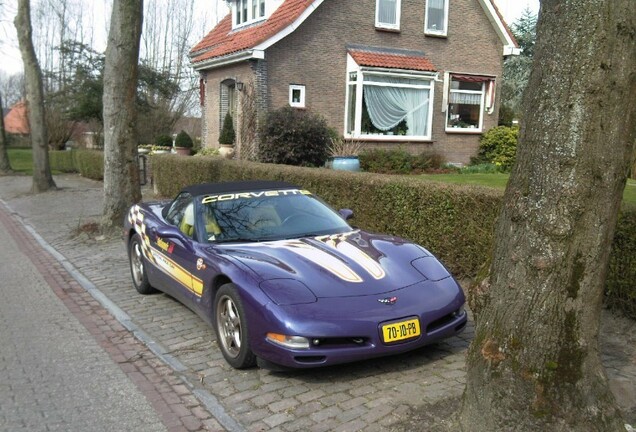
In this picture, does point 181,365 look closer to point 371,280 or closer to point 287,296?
point 287,296

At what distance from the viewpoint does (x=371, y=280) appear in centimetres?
448

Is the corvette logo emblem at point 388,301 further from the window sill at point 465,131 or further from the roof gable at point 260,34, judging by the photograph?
the window sill at point 465,131

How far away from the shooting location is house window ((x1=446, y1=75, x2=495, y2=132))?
21.1 meters

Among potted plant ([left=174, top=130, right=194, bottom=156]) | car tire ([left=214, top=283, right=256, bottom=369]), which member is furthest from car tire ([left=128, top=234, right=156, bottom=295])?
potted plant ([left=174, top=130, right=194, bottom=156])

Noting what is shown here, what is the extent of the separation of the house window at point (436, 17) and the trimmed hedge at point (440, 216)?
1295cm

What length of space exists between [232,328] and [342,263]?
1007 millimetres

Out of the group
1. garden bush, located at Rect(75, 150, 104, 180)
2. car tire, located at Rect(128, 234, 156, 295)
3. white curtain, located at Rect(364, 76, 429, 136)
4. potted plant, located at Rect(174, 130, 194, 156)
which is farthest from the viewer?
garden bush, located at Rect(75, 150, 104, 180)

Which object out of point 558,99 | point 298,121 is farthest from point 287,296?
point 298,121

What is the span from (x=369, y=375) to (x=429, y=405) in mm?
672

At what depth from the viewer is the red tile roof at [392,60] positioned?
61.8 ft

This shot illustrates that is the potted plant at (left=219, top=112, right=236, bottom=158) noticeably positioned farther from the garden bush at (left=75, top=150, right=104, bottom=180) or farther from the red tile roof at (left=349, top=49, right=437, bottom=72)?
the garden bush at (left=75, top=150, right=104, bottom=180)

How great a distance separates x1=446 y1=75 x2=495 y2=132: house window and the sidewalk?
16570 mm

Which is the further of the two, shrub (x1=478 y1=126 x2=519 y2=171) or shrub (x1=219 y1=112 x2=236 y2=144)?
shrub (x1=478 y1=126 x2=519 y2=171)

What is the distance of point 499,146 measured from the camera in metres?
20.9
